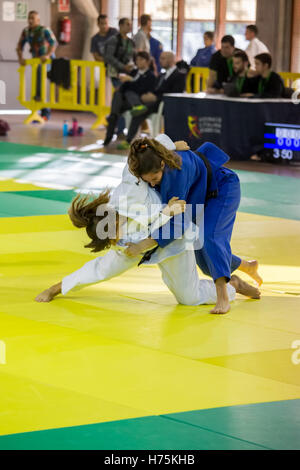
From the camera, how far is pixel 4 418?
4.07 m

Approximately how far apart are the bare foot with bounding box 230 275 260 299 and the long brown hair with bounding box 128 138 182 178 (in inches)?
43.5

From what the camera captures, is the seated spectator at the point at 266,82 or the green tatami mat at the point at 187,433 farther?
the seated spectator at the point at 266,82

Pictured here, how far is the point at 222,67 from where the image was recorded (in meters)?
15.7

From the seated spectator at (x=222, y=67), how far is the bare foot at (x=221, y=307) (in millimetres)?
9995

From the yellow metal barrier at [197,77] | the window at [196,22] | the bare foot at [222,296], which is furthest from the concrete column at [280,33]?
the bare foot at [222,296]

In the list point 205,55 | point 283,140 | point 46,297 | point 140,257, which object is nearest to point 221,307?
point 140,257

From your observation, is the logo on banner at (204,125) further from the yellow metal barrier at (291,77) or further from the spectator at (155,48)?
the spectator at (155,48)

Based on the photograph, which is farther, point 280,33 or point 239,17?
point 239,17

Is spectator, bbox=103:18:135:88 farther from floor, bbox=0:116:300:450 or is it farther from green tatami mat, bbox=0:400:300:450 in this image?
green tatami mat, bbox=0:400:300:450

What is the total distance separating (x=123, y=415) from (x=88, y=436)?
0.27 meters

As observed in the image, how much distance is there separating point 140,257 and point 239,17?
55.7ft

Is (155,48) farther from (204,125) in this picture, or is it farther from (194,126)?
(204,125)

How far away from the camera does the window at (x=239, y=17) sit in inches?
855

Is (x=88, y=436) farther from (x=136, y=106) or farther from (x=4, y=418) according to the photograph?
(x=136, y=106)
